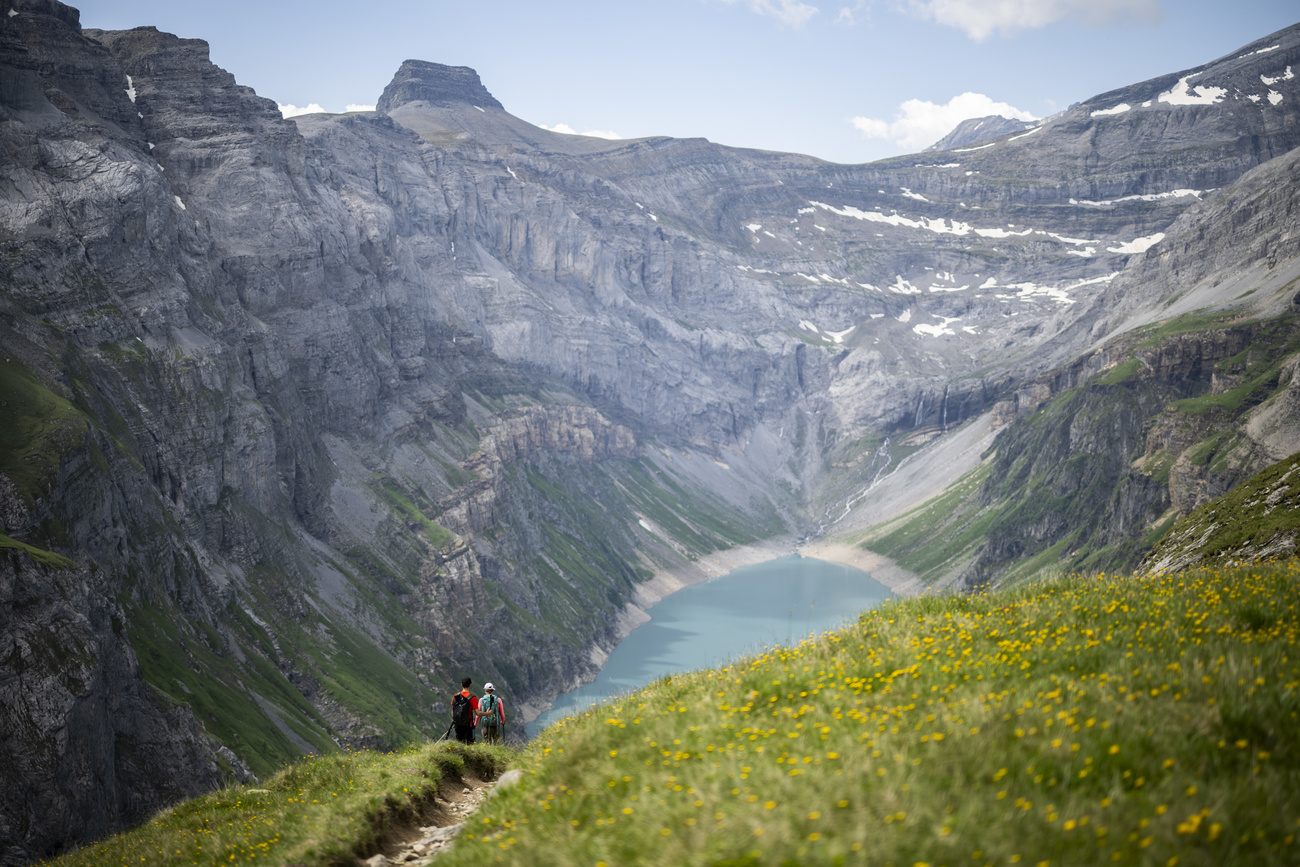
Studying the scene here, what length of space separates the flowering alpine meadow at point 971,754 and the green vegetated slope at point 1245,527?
15.2 m

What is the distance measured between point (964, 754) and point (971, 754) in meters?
0.07

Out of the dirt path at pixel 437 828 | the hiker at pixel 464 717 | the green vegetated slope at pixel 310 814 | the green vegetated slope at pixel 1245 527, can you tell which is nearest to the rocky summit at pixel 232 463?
the green vegetated slope at pixel 310 814

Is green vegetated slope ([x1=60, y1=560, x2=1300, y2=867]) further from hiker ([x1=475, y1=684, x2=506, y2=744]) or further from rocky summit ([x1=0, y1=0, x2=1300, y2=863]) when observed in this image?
rocky summit ([x1=0, y1=0, x2=1300, y2=863])

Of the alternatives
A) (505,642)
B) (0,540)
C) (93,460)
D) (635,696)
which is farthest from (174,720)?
(505,642)

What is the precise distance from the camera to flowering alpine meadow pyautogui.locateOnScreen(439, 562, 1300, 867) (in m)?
7.06

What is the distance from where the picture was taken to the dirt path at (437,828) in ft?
44.9

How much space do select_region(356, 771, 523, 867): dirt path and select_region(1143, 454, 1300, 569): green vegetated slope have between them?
78.0 feet

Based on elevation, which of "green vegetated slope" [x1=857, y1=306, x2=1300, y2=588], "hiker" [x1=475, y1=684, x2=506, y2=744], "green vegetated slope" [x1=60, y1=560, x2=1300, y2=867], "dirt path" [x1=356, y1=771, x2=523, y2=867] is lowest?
"green vegetated slope" [x1=857, y1=306, x2=1300, y2=588]

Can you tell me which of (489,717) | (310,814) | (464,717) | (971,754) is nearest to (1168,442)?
(489,717)

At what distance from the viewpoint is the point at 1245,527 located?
2861 centimetres

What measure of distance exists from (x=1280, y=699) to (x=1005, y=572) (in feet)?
697

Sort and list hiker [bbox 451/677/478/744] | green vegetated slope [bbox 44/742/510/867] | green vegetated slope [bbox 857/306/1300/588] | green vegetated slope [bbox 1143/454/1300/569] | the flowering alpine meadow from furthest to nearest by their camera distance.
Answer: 1. green vegetated slope [bbox 857/306/1300/588]
2. green vegetated slope [bbox 1143/454/1300/569]
3. hiker [bbox 451/677/478/744]
4. green vegetated slope [bbox 44/742/510/867]
5. the flowering alpine meadow

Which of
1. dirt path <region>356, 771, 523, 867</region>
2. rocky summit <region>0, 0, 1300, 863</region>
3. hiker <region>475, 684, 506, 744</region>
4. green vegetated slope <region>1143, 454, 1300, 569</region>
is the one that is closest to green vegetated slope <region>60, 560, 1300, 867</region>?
dirt path <region>356, 771, 523, 867</region>

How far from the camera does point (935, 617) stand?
13.9m
